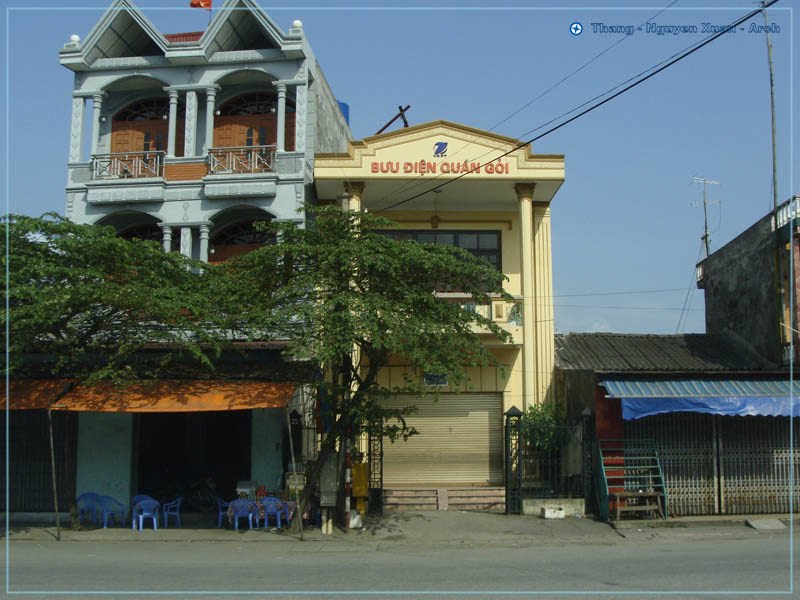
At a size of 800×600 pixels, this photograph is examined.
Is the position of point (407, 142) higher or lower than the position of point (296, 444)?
higher

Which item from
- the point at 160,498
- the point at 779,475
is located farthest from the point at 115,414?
the point at 779,475

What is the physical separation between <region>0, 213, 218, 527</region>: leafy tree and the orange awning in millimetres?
285

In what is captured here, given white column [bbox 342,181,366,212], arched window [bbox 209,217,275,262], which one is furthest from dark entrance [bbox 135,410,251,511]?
white column [bbox 342,181,366,212]

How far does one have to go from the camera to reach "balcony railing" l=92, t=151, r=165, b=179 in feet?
62.9

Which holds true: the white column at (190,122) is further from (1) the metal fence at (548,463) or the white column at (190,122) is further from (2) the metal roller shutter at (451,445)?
(1) the metal fence at (548,463)

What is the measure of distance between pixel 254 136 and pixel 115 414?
313 inches

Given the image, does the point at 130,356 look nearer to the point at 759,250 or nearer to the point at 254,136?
the point at 254,136

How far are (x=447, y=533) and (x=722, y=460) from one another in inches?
244

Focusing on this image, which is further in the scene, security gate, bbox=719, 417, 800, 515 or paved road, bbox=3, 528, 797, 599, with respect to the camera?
security gate, bbox=719, 417, 800, 515

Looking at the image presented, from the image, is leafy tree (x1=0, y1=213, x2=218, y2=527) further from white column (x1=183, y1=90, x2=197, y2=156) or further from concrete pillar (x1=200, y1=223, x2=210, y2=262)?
white column (x1=183, y1=90, x2=197, y2=156)

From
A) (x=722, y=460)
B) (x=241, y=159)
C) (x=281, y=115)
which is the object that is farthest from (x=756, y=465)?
(x=241, y=159)

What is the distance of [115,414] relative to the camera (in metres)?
16.9

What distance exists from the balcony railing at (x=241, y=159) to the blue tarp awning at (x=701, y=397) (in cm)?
986

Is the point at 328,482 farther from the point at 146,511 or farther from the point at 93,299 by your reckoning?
the point at 93,299
